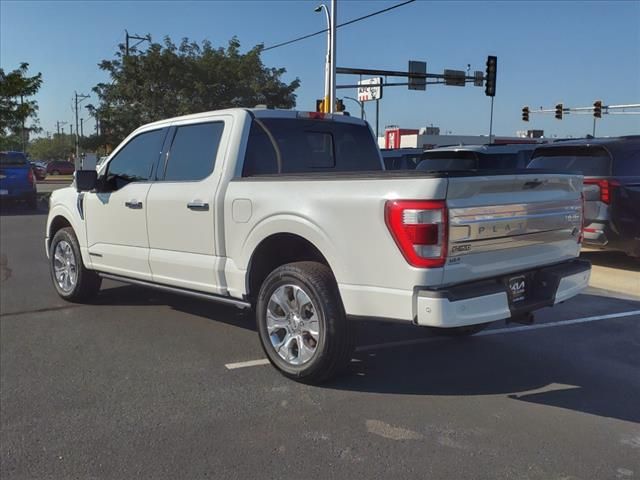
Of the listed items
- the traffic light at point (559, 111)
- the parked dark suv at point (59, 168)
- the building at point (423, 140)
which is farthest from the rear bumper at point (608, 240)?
the parked dark suv at point (59, 168)

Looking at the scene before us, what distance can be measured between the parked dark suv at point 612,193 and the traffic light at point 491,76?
18.1 meters

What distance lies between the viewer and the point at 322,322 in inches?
161

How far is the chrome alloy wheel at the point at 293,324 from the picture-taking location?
4270 mm

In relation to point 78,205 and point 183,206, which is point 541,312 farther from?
point 78,205

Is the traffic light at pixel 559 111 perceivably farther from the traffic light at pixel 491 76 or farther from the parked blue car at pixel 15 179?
the parked blue car at pixel 15 179

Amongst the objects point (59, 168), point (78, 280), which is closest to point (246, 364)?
point (78, 280)

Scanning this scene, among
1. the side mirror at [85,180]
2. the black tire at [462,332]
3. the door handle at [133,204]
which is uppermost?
the side mirror at [85,180]

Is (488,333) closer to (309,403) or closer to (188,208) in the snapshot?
(309,403)

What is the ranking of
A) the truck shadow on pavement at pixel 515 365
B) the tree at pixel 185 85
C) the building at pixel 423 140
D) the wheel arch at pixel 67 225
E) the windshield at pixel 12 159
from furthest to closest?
the building at pixel 423 140 < the tree at pixel 185 85 < the windshield at pixel 12 159 < the wheel arch at pixel 67 225 < the truck shadow on pavement at pixel 515 365

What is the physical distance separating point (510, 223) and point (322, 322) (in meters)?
1.41

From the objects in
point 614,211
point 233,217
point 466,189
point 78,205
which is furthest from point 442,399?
point 614,211

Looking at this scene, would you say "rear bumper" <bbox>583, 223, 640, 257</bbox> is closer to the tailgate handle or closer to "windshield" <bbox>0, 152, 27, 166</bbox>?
the tailgate handle

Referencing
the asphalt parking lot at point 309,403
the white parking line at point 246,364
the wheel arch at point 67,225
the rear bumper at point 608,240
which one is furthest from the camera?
the rear bumper at point 608,240

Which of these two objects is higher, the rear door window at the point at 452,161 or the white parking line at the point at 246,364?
the rear door window at the point at 452,161
